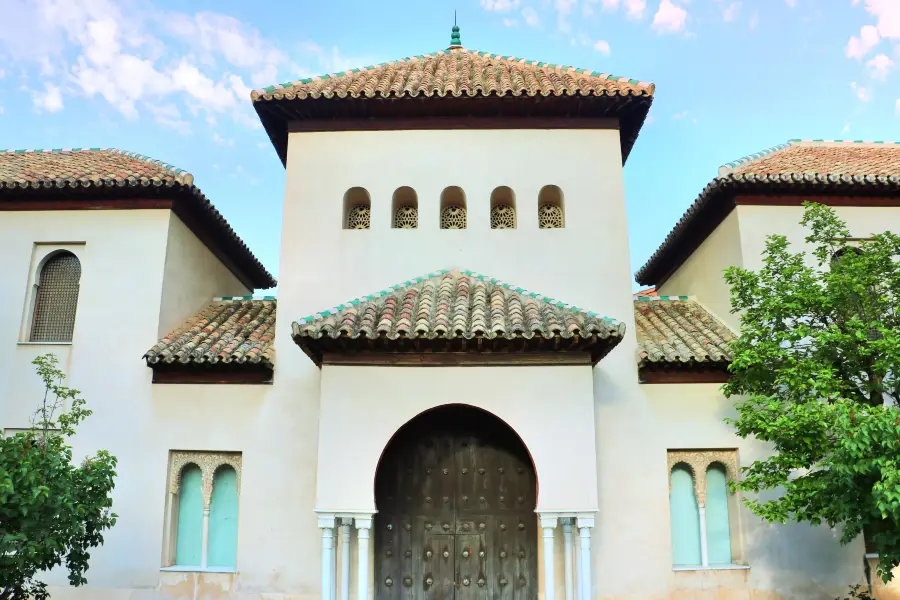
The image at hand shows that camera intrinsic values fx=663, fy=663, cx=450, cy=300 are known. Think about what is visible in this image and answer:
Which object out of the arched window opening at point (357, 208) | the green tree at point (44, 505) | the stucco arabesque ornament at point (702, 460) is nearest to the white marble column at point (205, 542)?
the green tree at point (44, 505)

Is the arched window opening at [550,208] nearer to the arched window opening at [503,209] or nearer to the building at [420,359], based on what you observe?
the building at [420,359]

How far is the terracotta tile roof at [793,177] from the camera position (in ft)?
31.7

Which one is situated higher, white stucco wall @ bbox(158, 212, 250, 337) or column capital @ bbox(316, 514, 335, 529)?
white stucco wall @ bbox(158, 212, 250, 337)

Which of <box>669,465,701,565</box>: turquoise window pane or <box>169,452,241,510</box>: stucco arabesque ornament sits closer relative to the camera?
<box>669,465,701,565</box>: turquoise window pane

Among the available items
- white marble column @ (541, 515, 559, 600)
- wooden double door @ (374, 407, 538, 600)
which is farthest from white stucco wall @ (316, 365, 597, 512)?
wooden double door @ (374, 407, 538, 600)

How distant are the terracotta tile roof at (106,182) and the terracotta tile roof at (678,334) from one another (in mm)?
7013

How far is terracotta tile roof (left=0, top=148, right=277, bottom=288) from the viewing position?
9.80 m

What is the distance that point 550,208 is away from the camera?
990 centimetres

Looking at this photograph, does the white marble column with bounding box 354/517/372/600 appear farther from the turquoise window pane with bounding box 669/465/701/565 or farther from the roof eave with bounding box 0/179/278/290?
the roof eave with bounding box 0/179/278/290

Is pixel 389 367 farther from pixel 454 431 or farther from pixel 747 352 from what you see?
pixel 747 352

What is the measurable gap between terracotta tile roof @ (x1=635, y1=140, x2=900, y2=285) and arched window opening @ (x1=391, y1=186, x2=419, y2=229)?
14.7ft

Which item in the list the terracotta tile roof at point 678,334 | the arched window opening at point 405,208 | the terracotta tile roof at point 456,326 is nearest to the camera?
the terracotta tile roof at point 456,326

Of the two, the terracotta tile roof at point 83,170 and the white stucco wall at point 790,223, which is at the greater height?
the terracotta tile roof at point 83,170

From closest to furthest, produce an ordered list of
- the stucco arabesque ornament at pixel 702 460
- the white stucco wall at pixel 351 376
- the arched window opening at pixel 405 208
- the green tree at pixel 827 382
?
1. the green tree at pixel 827 382
2. the white stucco wall at pixel 351 376
3. the stucco arabesque ornament at pixel 702 460
4. the arched window opening at pixel 405 208
